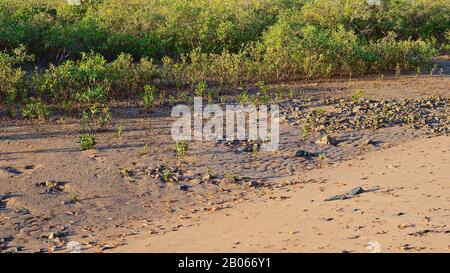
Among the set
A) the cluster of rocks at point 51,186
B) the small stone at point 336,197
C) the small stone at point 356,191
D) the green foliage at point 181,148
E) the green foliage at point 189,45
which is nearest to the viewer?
the small stone at point 336,197

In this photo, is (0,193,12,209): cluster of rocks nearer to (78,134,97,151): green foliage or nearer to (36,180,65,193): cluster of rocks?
(36,180,65,193): cluster of rocks

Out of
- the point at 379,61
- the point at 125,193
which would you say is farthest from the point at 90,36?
the point at 125,193

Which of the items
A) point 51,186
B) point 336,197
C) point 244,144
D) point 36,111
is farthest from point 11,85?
point 336,197

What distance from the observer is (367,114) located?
9867 millimetres

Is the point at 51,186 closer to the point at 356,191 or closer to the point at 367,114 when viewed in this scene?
the point at 356,191

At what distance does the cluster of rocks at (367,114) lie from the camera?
9.41 metres

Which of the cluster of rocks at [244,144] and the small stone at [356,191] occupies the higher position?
the cluster of rocks at [244,144]

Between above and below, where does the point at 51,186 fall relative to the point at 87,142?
below

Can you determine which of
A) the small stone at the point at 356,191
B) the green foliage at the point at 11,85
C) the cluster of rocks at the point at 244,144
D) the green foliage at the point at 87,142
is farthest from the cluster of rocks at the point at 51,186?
the small stone at the point at 356,191

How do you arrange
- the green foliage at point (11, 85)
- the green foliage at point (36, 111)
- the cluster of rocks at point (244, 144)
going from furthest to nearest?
the green foliage at point (11, 85)
the green foliage at point (36, 111)
the cluster of rocks at point (244, 144)

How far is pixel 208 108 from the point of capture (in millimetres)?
9977

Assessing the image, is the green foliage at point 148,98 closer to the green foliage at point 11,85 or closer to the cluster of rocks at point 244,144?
the cluster of rocks at point 244,144

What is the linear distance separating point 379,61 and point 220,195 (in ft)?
22.4
